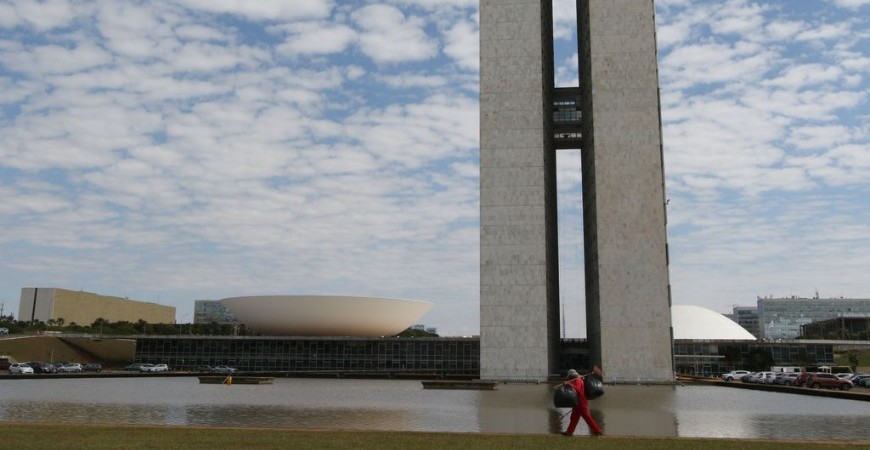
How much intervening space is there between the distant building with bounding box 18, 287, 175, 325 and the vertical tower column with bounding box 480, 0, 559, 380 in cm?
8664

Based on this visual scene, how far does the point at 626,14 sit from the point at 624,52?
289 centimetres

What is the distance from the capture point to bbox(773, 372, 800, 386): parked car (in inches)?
1581

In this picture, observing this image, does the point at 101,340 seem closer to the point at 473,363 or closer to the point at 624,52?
the point at 473,363

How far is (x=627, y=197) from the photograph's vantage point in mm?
52875

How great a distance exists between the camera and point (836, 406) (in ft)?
79.6

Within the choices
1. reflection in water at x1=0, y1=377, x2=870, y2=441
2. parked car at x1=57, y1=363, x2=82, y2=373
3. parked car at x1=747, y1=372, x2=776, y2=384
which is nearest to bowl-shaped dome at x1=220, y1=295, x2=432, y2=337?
parked car at x1=57, y1=363, x2=82, y2=373

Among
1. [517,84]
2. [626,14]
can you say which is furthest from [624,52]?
[517,84]

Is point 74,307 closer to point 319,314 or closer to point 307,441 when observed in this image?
point 319,314

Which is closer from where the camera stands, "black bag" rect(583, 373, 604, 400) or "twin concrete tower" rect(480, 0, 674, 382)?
"black bag" rect(583, 373, 604, 400)

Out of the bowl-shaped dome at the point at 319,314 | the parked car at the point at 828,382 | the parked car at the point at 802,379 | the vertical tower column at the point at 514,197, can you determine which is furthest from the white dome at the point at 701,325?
the parked car at the point at 828,382

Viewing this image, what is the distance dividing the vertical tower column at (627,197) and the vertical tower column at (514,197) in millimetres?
3797

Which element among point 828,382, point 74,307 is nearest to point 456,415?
point 828,382

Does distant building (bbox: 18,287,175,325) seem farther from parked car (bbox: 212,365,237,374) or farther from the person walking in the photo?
the person walking

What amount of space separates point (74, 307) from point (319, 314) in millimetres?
74945
